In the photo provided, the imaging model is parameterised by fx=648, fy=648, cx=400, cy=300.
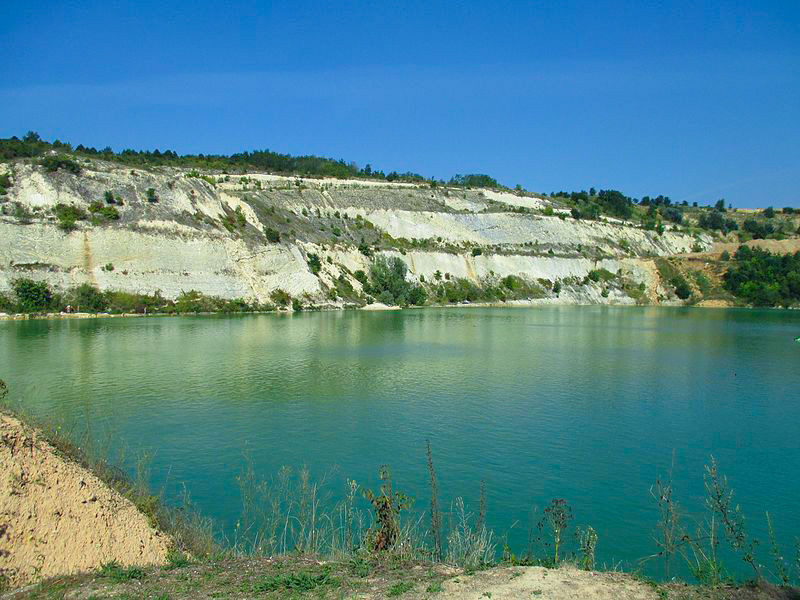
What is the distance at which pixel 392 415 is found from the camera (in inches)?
700

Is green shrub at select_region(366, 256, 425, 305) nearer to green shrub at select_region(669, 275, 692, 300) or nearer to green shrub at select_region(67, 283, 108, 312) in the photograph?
green shrub at select_region(67, 283, 108, 312)

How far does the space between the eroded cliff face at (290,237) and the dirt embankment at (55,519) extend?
140 ft

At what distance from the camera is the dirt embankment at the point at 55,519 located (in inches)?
279

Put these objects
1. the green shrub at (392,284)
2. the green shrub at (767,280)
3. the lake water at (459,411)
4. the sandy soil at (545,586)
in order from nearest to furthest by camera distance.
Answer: the sandy soil at (545,586) → the lake water at (459,411) → the green shrub at (392,284) → the green shrub at (767,280)

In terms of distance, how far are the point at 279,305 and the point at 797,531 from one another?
4914cm

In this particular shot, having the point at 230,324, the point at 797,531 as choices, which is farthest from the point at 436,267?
the point at 797,531

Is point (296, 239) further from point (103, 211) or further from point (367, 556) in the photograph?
point (367, 556)

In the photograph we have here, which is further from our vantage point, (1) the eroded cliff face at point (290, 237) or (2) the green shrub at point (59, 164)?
(2) the green shrub at point (59, 164)

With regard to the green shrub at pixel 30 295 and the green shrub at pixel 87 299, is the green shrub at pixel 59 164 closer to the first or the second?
the green shrub at pixel 87 299

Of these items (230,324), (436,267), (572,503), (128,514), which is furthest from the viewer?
(436,267)

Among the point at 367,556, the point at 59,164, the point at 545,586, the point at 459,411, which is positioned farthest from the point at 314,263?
the point at 545,586

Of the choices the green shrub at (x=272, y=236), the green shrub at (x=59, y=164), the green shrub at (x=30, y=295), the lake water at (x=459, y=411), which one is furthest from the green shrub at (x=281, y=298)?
the lake water at (x=459, y=411)

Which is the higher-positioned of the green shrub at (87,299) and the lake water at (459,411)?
the green shrub at (87,299)

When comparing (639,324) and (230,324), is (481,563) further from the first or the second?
(639,324)
